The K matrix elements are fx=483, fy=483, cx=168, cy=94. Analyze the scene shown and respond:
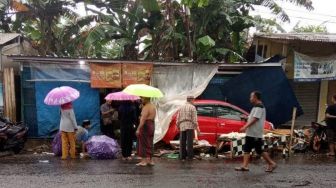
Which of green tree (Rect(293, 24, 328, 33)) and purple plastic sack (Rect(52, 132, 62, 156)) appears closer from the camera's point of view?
purple plastic sack (Rect(52, 132, 62, 156))

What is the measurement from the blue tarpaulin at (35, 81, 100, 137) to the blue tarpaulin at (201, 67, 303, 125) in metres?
3.32

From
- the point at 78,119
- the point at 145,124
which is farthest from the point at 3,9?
the point at 145,124

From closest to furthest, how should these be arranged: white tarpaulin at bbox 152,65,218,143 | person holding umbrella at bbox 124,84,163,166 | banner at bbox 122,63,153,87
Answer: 1. person holding umbrella at bbox 124,84,163,166
2. banner at bbox 122,63,153,87
3. white tarpaulin at bbox 152,65,218,143

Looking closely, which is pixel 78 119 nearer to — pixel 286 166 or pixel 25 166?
pixel 25 166

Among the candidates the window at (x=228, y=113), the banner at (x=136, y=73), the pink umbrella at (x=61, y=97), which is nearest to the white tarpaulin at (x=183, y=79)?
the banner at (x=136, y=73)

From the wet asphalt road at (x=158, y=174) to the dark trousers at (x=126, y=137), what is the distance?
447 millimetres

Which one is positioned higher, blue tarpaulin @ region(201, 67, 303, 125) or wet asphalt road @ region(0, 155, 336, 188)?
blue tarpaulin @ region(201, 67, 303, 125)

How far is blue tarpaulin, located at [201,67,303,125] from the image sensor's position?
47.1 ft

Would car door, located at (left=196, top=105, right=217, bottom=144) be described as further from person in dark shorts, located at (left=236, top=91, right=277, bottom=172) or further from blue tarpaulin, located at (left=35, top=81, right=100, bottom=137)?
person in dark shorts, located at (left=236, top=91, right=277, bottom=172)

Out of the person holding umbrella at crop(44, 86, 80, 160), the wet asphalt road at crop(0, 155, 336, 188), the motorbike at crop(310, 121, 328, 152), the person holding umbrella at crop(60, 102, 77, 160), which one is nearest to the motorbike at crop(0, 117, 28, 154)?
the wet asphalt road at crop(0, 155, 336, 188)

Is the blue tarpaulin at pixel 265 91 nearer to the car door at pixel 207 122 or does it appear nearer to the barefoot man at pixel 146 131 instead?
the car door at pixel 207 122

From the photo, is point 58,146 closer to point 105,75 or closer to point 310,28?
point 105,75

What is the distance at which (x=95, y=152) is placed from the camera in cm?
1168

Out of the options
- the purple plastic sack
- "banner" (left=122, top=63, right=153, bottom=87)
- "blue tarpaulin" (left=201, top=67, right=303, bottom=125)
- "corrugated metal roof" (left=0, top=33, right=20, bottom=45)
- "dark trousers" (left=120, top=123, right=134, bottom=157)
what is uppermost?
"corrugated metal roof" (left=0, top=33, right=20, bottom=45)
